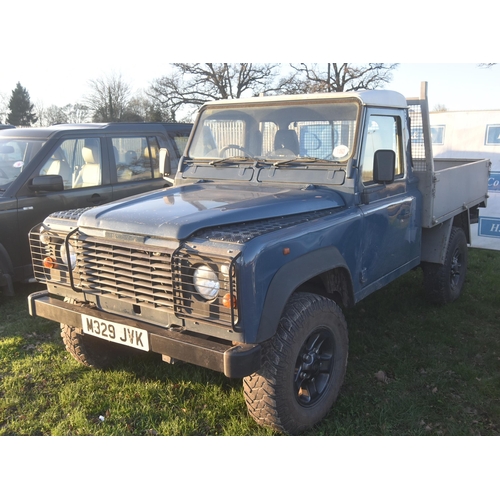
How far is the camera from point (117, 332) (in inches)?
117

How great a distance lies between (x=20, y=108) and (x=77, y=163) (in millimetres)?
46142

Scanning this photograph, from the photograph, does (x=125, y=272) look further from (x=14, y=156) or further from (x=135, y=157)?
(x=135, y=157)

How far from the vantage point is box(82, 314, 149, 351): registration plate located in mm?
2854

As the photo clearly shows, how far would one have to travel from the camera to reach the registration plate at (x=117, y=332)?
2.85 metres

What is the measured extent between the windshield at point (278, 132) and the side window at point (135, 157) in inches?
82.6

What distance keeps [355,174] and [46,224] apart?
7.31 feet

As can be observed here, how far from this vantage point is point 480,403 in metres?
3.52

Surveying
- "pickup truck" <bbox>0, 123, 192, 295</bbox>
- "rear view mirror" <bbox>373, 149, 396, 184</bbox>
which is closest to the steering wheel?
"pickup truck" <bbox>0, 123, 192, 295</bbox>

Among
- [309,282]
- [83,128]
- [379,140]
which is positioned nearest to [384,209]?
[379,140]

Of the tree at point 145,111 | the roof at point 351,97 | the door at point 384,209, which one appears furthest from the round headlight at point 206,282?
the tree at point 145,111

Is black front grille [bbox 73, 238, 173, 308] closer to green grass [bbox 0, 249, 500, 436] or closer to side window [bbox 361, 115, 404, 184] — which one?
green grass [bbox 0, 249, 500, 436]

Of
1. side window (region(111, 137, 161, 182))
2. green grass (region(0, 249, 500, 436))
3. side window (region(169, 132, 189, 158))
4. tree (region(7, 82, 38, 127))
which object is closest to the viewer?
green grass (region(0, 249, 500, 436))

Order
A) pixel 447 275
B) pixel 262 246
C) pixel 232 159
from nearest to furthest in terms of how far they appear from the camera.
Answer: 1. pixel 262 246
2. pixel 232 159
3. pixel 447 275

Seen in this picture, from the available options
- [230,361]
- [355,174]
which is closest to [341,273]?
[355,174]
